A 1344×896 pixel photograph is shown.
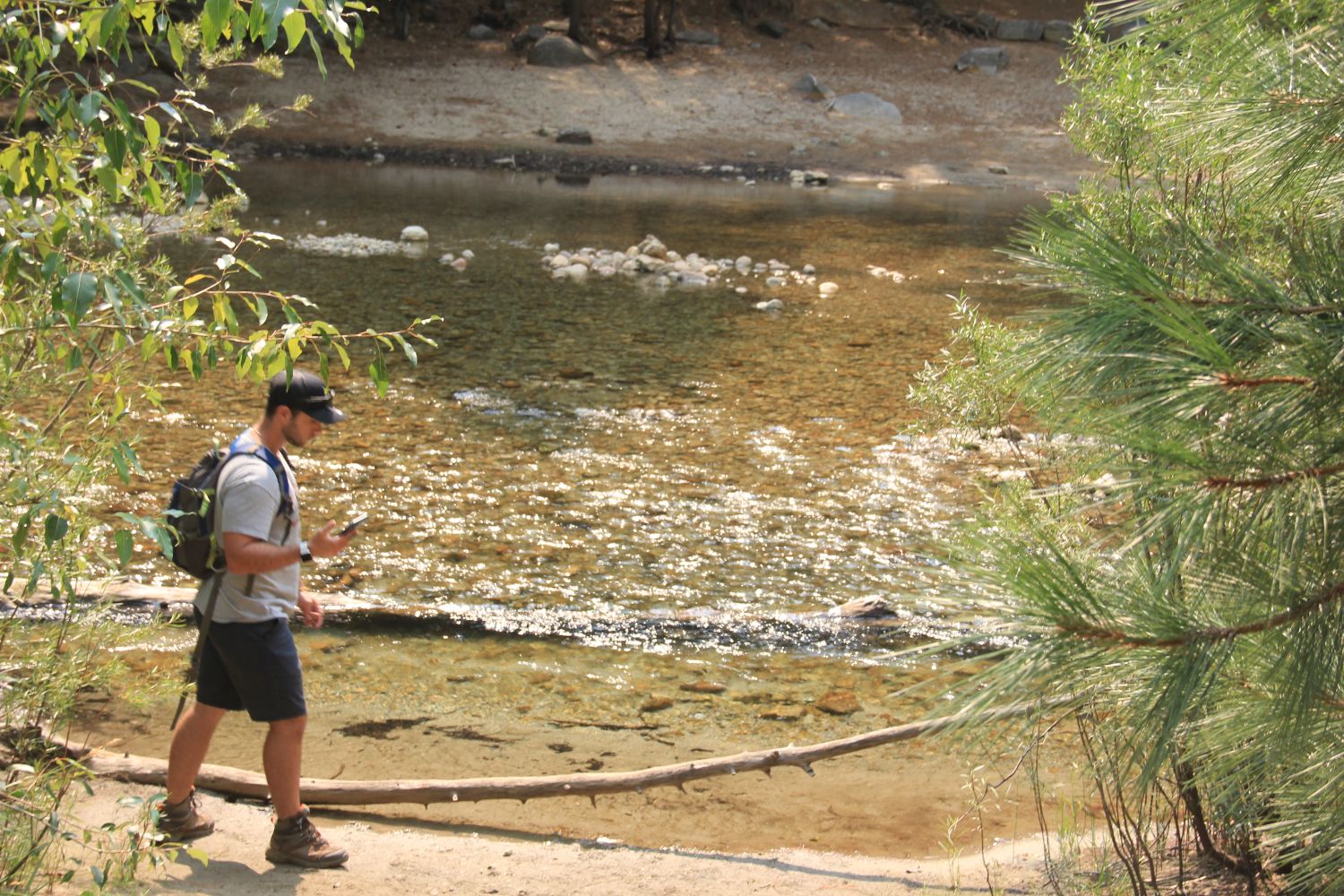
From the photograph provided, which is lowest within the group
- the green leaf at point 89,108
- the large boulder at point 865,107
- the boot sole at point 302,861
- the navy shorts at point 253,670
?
the large boulder at point 865,107

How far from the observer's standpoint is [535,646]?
20.5 ft

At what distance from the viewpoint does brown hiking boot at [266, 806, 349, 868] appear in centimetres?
402

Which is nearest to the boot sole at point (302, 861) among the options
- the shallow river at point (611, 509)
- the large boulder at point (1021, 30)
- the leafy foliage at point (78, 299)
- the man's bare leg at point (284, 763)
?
the man's bare leg at point (284, 763)

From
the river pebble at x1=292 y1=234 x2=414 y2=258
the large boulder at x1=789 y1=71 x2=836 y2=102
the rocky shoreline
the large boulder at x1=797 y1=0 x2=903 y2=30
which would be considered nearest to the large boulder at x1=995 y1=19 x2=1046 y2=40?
the large boulder at x1=797 y1=0 x2=903 y2=30

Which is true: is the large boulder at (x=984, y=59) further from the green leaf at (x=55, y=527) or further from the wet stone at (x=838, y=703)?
the green leaf at (x=55, y=527)

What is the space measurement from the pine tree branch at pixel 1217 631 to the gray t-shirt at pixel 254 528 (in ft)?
8.16

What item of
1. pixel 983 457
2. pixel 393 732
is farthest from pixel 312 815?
pixel 983 457

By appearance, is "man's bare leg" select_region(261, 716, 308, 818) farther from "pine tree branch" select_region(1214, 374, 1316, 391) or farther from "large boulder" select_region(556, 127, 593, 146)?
"large boulder" select_region(556, 127, 593, 146)

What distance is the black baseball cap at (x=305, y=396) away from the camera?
3.93 m

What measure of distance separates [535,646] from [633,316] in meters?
7.89

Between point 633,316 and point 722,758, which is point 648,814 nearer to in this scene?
point 722,758

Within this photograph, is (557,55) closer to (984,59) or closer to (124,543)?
(984,59)

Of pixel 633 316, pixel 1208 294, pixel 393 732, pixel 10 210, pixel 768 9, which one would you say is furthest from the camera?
pixel 768 9

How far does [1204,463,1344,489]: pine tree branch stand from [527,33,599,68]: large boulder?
31.1m
